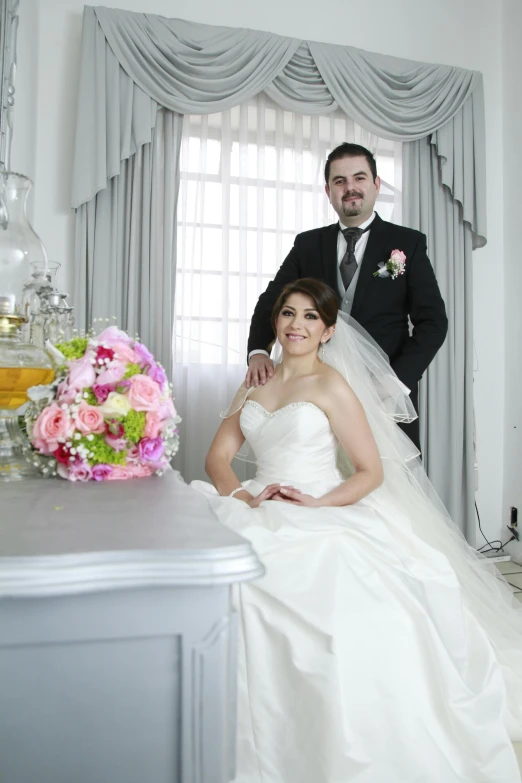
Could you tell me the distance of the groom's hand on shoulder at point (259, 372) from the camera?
2.49 meters

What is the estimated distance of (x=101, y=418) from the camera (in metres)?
1.19

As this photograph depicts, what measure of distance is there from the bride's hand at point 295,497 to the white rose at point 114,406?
2.83ft

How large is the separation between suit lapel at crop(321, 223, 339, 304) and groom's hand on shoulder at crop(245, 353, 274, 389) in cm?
72

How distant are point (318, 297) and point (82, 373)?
50.7 inches

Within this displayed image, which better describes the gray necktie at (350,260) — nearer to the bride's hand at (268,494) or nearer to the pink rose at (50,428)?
the bride's hand at (268,494)

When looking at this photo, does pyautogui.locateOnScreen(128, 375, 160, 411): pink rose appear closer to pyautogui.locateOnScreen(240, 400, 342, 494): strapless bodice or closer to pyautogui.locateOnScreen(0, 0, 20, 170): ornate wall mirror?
pyautogui.locateOnScreen(240, 400, 342, 494): strapless bodice

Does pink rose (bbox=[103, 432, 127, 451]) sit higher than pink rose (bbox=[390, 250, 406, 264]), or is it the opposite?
pink rose (bbox=[390, 250, 406, 264])

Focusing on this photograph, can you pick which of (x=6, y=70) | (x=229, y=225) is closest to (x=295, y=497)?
(x=6, y=70)

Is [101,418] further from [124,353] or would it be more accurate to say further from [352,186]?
[352,186]

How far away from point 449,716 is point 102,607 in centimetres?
134

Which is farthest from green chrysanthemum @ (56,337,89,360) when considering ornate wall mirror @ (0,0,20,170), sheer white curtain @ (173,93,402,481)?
sheer white curtain @ (173,93,402,481)

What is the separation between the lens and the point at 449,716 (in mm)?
1624

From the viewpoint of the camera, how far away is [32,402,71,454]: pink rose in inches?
45.7

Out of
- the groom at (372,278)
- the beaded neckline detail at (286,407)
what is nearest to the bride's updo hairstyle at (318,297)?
the beaded neckline detail at (286,407)
